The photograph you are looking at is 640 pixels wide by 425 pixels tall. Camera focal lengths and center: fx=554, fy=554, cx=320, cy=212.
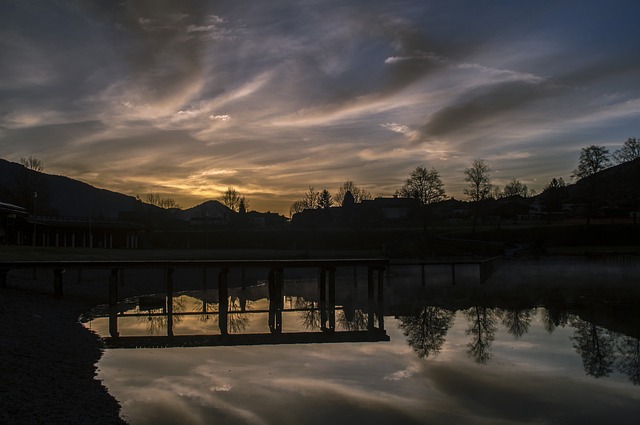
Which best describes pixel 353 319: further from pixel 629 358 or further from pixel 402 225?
pixel 402 225

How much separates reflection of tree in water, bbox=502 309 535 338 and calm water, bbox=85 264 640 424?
0.29 feet

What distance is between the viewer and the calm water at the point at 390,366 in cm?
1194

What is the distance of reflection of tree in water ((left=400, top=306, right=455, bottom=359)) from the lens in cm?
1923

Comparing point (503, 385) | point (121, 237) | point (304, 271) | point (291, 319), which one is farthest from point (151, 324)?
point (121, 237)

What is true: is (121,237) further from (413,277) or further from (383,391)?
(383,391)

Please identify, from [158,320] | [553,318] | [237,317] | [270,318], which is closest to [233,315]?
[237,317]

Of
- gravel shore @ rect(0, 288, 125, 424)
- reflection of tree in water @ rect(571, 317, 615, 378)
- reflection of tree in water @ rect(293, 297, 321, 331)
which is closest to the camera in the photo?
gravel shore @ rect(0, 288, 125, 424)

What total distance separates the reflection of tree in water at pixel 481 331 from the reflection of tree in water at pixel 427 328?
1.00 meters

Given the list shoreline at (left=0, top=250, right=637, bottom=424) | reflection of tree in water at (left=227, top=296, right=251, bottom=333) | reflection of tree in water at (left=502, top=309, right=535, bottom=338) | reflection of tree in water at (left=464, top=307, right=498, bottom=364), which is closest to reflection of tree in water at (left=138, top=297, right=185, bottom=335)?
reflection of tree in water at (left=227, top=296, right=251, bottom=333)

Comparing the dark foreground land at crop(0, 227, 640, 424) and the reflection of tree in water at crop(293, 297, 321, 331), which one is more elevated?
the dark foreground land at crop(0, 227, 640, 424)

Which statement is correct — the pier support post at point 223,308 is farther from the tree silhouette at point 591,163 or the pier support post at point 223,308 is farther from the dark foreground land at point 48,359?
the tree silhouette at point 591,163

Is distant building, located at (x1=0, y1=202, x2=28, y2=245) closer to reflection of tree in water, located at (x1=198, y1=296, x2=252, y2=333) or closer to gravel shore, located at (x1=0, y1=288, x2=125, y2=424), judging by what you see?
reflection of tree in water, located at (x1=198, y1=296, x2=252, y2=333)

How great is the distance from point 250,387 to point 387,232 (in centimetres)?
9021

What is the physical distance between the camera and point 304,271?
61812mm
